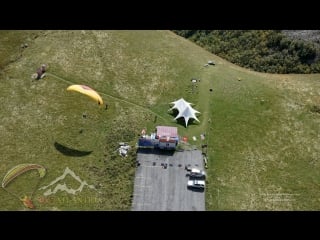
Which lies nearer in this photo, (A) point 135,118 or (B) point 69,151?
(B) point 69,151

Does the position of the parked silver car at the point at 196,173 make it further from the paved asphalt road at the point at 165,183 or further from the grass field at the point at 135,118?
the grass field at the point at 135,118

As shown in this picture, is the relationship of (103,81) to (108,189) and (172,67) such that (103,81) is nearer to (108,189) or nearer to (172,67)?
(172,67)

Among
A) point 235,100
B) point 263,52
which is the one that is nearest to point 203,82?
Answer: point 235,100

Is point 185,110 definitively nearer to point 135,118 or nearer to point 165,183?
point 135,118

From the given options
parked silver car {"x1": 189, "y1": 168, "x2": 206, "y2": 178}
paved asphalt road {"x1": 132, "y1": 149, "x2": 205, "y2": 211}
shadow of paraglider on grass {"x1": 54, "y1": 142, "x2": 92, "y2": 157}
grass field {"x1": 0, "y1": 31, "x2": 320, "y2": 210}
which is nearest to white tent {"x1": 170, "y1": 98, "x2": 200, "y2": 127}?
grass field {"x1": 0, "y1": 31, "x2": 320, "y2": 210}

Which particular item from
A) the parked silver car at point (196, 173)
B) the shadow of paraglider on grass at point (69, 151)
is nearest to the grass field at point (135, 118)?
the shadow of paraglider on grass at point (69, 151)

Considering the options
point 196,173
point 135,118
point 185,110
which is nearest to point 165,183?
point 196,173

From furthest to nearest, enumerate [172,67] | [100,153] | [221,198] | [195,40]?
1. [195,40]
2. [172,67]
3. [100,153]
4. [221,198]
